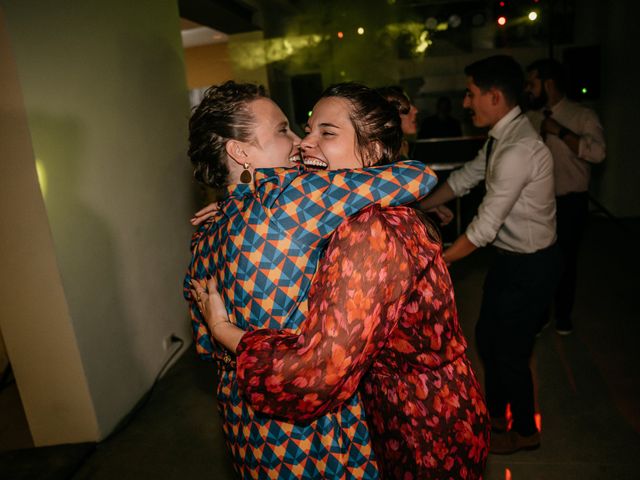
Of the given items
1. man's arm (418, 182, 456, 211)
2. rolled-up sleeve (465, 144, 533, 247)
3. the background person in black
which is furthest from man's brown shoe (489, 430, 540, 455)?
the background person in black

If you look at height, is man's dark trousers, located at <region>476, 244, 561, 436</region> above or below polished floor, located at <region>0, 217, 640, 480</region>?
above

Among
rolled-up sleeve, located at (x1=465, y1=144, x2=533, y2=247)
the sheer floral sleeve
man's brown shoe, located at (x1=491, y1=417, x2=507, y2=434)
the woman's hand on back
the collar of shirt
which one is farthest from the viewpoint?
man's brown shoe, located at (x1=491, y1=417, x2=507, y2=434)

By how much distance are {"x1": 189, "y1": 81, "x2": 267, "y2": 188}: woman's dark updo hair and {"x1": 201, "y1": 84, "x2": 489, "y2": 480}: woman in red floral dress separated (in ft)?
0.56

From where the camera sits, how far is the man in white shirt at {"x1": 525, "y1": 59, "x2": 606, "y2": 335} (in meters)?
3.21

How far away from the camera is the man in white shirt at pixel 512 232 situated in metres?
1.93

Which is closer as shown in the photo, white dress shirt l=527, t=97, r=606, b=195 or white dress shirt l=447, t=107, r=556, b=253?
white dress shirt l=447, t=107, r=556, b=253

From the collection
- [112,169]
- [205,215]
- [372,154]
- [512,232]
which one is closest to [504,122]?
[512,232]

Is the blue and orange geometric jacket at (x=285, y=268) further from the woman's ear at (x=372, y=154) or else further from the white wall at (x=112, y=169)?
the white wall at (x=112, y=169)

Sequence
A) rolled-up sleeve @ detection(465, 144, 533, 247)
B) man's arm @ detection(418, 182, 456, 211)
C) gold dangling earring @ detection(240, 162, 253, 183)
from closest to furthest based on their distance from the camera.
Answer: gold dangling earring @ detection(240, 162, 253, 183), rolled-up sleeve @ detection(465, 144, 533, 247), man's arm @ detection(418, 182, 456, 211)

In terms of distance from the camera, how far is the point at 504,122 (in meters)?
2.07

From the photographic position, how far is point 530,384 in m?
2.11

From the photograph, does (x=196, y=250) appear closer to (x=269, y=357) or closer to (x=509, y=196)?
(x=269, y=357)

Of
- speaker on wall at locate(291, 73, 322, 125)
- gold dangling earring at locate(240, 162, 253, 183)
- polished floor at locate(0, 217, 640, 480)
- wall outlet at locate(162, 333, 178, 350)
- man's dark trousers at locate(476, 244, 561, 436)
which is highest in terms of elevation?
speaker on wall at locate(291, 73, 322, 125)

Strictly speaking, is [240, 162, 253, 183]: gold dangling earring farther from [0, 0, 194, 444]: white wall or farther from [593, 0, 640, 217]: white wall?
[593, 0, 640, 217]: white wall
